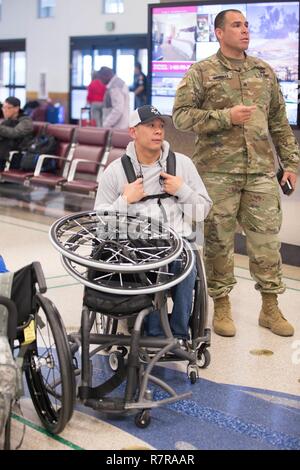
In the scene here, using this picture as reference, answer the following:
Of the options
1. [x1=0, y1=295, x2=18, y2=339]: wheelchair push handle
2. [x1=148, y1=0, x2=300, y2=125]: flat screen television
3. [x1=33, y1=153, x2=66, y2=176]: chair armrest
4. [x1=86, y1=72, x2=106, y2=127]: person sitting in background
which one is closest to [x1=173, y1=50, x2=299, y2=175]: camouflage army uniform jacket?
[x1=148, y1=0, x2=300, y2=125]: flat screen television

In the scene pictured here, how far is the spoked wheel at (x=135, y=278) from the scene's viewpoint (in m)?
2.94

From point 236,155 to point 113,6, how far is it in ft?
40.5

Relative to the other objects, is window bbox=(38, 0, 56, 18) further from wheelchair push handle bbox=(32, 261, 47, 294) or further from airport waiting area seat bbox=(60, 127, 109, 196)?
wheelchair push handle bbox=(32, 261, 47, 294)

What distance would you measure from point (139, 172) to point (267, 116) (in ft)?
3.51

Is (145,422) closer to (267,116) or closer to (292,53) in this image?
(267,116)

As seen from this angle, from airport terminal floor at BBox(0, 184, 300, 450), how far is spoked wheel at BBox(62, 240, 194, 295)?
523 millimetres

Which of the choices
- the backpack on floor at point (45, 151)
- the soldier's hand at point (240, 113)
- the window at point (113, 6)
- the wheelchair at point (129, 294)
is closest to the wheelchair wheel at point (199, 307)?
the wheelchair at point (129, 294)

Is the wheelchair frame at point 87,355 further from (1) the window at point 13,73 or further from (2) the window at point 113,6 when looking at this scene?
(1) the window at point 13,73

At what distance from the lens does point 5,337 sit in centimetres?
263

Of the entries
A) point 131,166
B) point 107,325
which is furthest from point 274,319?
point 131,166

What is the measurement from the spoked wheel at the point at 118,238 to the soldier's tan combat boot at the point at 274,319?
1.20 m

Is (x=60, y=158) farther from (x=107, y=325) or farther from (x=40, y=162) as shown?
(x=107, y=325)

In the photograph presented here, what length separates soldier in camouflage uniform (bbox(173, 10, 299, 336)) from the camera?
4.12m
